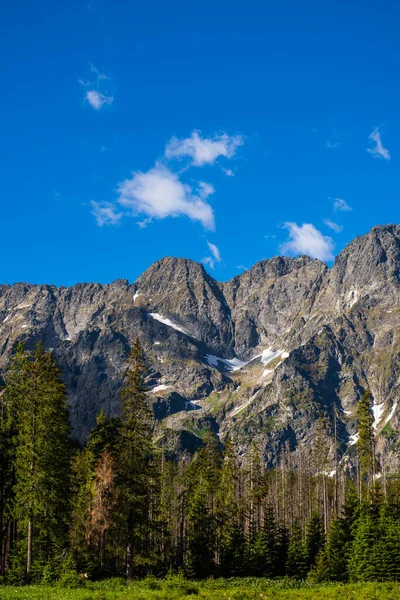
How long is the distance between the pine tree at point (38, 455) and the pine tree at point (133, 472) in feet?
13.9

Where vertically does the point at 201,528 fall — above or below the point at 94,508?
below

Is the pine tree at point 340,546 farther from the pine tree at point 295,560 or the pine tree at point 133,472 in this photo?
the pine tree at point 133,472

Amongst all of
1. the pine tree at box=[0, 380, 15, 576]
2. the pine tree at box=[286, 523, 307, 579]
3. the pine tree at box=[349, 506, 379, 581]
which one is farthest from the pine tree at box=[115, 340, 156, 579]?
the pine tree at box=[286, 523, 307, 579]

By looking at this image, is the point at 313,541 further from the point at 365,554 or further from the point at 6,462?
the point at 6,462

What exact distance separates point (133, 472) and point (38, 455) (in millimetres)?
7439

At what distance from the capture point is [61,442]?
137 ft

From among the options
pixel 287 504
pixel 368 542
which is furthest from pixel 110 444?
pixel 287 504

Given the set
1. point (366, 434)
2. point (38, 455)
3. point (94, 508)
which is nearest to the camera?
point (38, 455)

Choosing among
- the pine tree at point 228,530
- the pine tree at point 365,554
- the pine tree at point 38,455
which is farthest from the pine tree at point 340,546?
the pine tree at point 38,455

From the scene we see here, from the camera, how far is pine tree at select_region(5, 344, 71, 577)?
37.3m

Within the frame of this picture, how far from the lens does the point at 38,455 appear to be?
37.9m

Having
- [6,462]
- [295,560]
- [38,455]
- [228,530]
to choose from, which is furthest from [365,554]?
[6,462]

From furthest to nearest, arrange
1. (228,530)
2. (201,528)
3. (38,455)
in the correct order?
(228,530)
(201,528)
(38,455)

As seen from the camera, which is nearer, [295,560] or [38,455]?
[38,455]
